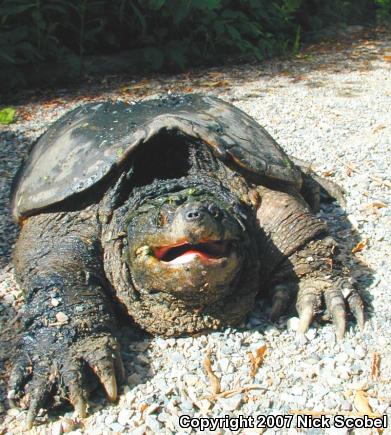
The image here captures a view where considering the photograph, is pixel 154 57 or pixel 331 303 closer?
pixel 331 303

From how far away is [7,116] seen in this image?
566 centimetres

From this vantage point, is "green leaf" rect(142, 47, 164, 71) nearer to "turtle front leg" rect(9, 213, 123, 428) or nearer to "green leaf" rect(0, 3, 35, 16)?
"green leaf" rect(0, 3, 35, 16)

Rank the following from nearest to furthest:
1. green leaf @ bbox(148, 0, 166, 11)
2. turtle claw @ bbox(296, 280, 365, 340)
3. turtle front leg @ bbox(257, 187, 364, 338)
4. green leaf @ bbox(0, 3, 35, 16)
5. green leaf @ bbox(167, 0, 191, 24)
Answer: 1. turtle claw @ bbox(296, 280, 365, 340)
2. turtle front leg @ bbox(257, 187, 364, 338)
3. green leaf @ bbox(0, 3, 35, 16)
4. green leaf @ bbox(148, 0, 166, 11)
5. green leaf @ bbox(167, 0, 191, 24)

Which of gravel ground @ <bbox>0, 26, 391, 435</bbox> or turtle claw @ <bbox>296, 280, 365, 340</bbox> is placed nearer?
gravel ground @ <bbox>0, 26, 391, 435</bbox>

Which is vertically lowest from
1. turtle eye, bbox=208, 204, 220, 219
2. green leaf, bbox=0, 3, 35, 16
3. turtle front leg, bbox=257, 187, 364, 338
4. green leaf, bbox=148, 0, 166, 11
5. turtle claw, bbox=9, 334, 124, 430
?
turtle claw, bbox=9, 334, 124, 430

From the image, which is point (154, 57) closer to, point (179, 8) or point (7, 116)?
point (179, 8)

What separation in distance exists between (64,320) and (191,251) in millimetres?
601

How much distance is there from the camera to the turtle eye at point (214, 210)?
244cm

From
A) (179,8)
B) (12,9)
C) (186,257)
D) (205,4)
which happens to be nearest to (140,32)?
(179,8)

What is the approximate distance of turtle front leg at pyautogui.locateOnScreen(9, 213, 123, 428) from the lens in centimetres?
235

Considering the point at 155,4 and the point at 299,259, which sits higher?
the point at 155,4

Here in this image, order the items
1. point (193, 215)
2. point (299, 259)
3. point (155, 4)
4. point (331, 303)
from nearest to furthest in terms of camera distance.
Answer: point (193, 215) → point (331, 303) → point (299, 259) → point (155, 4)

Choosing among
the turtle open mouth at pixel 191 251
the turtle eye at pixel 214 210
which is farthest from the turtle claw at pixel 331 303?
the turtle eye at pixel 214 210

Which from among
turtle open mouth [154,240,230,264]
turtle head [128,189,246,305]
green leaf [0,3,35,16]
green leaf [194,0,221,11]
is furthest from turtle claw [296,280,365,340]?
green leaf [194,0,221,11]
